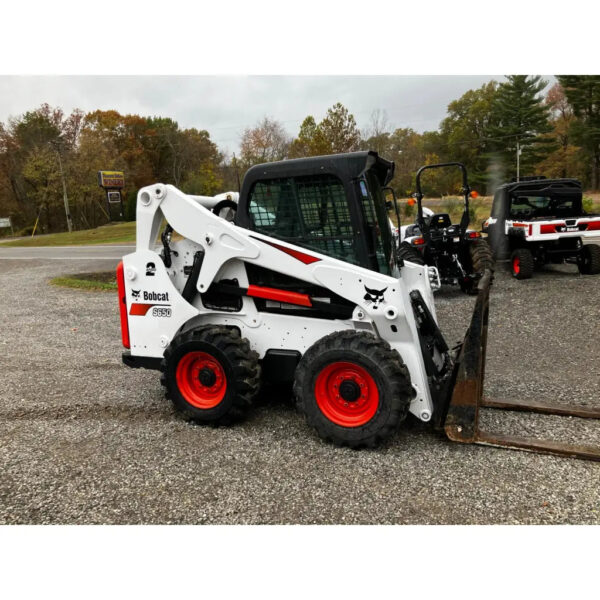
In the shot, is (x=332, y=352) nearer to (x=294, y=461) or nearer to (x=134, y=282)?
(x=294, y=461)

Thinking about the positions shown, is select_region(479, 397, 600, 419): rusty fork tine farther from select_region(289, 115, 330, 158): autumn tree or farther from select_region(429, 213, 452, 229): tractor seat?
select_region(289, 115, 330, 158): autumn tree

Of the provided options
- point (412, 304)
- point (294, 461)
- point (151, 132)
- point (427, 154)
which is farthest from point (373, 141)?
point (151, 132)

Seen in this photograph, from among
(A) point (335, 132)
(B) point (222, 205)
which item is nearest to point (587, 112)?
(A) point (335, 132)

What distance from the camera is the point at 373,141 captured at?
1898 centimetres

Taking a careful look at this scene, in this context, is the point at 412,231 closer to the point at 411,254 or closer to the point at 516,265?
the point at 411,254

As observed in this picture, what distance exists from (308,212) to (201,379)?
155 cm

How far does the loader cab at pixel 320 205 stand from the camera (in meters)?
3.84

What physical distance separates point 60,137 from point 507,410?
110 ft

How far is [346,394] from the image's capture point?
3.63 meters

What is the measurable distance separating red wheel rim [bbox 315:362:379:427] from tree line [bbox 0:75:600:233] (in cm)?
1308

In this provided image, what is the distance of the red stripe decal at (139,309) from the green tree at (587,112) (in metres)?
16.8

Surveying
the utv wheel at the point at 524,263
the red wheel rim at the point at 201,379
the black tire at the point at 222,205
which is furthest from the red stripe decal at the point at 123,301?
the utv wheel at the point at 524,263

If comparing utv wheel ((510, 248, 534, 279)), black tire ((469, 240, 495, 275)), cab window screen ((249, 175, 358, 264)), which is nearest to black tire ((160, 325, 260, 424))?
cab window screen ((249, 175, 358, 264))

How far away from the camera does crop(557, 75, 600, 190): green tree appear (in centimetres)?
1759
